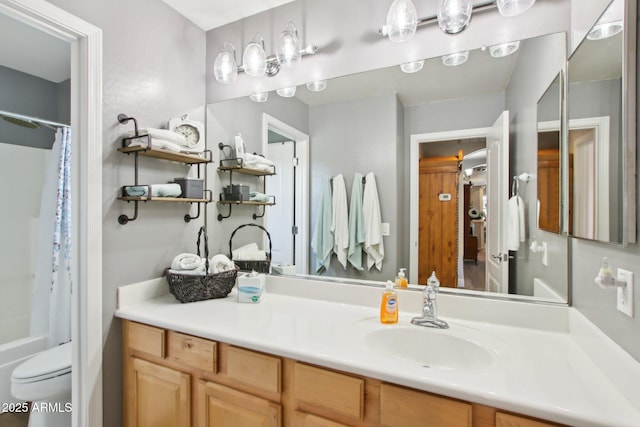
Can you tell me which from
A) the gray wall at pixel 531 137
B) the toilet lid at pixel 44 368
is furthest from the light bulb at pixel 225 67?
the toilet lid at pixel 44 368

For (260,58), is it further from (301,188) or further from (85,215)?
(85,215)

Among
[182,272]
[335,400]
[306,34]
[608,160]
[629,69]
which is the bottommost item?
[335,400]

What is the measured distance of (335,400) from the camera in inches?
36.9

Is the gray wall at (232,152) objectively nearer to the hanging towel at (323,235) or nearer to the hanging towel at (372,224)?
the hanging towel at (323,235)

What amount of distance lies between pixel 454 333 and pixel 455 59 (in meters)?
1.17

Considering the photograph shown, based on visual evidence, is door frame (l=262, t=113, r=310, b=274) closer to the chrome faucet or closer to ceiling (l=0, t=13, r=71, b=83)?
the chrome faucet

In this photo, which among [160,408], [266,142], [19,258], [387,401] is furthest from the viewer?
[19,258]

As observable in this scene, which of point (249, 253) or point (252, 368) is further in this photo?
point (249, 253)

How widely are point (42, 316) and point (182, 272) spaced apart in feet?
6.01

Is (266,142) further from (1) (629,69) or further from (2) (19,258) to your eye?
(2) (19,258)

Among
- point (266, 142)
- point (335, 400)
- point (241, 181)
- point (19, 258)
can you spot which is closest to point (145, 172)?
point (241, 181)

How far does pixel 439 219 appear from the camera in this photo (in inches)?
55.4

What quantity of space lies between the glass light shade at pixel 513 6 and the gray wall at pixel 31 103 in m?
3.33

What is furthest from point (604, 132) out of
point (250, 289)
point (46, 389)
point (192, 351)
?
point (46, 389)
